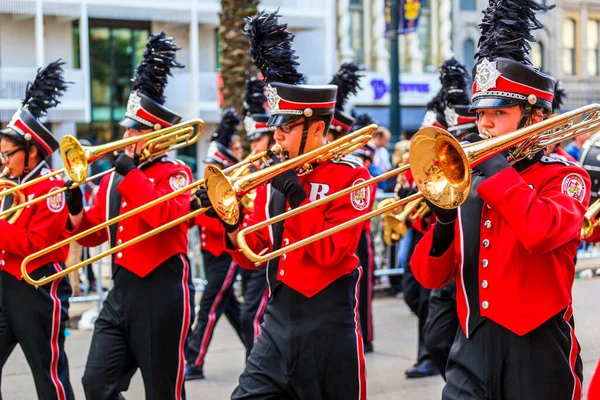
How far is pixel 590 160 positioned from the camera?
6020 mm

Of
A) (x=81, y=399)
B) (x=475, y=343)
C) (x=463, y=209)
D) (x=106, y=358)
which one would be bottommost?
(x=81, y=399)

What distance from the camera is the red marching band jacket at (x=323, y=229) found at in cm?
420

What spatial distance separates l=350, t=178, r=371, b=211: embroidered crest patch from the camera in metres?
4.35

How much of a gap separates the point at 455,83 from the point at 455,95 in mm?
161

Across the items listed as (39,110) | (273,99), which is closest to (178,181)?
(273,99)

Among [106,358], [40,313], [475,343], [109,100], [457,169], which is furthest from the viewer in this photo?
[109,100]

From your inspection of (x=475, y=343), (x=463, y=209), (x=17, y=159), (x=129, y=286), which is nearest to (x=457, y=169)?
(x=463, y=209)

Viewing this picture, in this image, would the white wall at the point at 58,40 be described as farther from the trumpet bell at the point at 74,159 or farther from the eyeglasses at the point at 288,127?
the eyeglasses at the point at 288,127

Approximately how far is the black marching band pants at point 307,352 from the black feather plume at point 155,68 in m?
1.81

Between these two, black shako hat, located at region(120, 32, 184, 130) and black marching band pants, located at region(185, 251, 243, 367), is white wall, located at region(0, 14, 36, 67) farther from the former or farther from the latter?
black shako hat, located at region(120, 32, 184, 130)

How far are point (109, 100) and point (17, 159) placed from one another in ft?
61.5

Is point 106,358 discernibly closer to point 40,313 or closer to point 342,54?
point 40,313

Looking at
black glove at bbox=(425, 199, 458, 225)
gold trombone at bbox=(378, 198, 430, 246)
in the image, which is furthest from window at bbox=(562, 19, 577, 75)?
black glove at bbox=(425, 199, 458, 225)

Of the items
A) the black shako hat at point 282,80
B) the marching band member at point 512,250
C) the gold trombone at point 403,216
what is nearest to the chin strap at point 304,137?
the black shako hat at point 282,80
